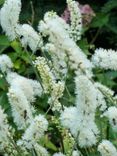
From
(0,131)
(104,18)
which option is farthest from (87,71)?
(104,18)

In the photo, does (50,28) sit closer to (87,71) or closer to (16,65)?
(87,71)

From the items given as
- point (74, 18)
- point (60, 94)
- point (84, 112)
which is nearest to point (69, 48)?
point (84, 112)

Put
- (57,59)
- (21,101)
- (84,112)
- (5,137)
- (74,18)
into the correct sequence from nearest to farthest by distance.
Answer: (84,112)
(21,101)
(5,137)
(57,59)
(74,18)

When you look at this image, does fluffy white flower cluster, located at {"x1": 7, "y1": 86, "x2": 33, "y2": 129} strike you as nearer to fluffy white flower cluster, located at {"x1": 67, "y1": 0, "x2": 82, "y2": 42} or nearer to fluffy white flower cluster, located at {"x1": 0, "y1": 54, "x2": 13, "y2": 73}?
fluffy white flower cluster, located at {"x1": 0, "y1": 54, "x2": 13, "y2": 73}

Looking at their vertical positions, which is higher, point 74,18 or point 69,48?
point 74,18

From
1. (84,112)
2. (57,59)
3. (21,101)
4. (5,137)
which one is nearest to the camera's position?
(84,112)

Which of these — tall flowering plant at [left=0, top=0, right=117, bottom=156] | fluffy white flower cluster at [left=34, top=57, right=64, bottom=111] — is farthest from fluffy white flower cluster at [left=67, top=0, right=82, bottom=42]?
fluffy white flower cluster at [left=34, top=57, right=64, bottom=111]

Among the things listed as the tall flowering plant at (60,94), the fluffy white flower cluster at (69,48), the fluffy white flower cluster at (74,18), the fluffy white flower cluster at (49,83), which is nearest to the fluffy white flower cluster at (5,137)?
the tall flowering plant at (60,94)

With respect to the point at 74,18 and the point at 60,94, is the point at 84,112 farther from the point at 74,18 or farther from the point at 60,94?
the point at 74,18

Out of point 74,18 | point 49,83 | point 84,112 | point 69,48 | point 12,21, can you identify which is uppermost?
point 74,18
